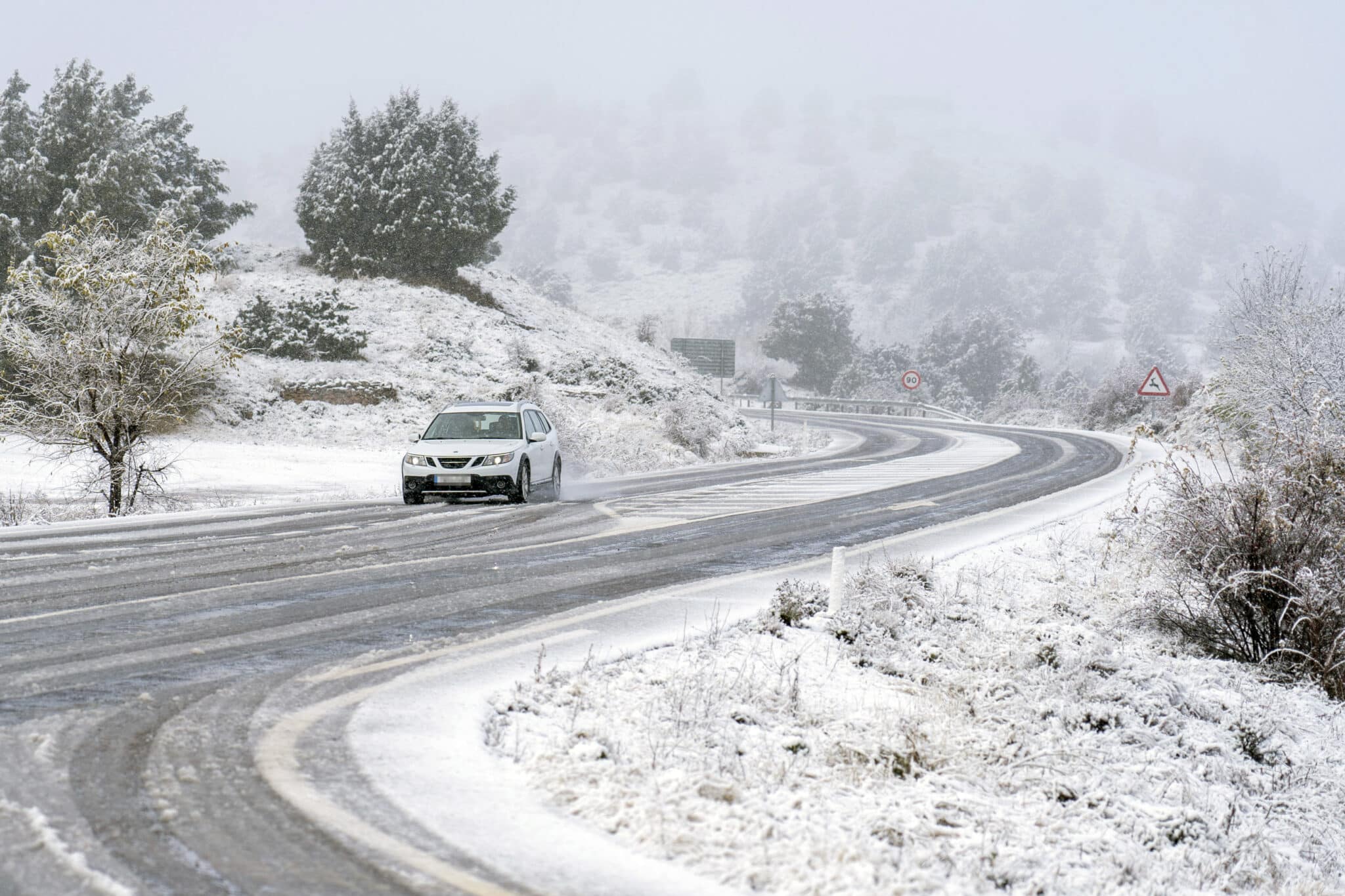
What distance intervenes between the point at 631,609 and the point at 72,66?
35.8m

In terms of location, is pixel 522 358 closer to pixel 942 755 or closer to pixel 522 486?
pixel 522 486

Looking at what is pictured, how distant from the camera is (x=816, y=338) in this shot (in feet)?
300

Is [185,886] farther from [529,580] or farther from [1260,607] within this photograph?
[1260,607]

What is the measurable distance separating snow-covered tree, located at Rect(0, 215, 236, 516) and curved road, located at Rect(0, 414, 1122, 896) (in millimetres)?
2644

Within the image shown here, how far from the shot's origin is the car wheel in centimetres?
1656

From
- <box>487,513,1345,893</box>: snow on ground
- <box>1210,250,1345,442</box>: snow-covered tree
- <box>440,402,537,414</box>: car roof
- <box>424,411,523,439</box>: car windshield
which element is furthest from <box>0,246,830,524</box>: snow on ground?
<box>1210,250,1345,442</box>: snow-covered tree

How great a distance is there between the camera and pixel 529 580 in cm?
987

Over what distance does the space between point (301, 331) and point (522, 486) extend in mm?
22662

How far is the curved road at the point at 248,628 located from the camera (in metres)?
3.83

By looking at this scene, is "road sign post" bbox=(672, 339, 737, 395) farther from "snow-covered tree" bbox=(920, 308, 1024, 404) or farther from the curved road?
the curved road

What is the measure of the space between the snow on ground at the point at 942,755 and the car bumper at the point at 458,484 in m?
7.88

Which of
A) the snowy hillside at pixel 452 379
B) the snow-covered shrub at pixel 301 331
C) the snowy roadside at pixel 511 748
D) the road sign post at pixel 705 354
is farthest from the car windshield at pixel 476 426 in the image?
the road sign post at pixel 705 354

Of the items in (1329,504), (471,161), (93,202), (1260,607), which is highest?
(471,161)

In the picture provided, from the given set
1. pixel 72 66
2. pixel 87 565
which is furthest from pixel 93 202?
pixel 87 565
